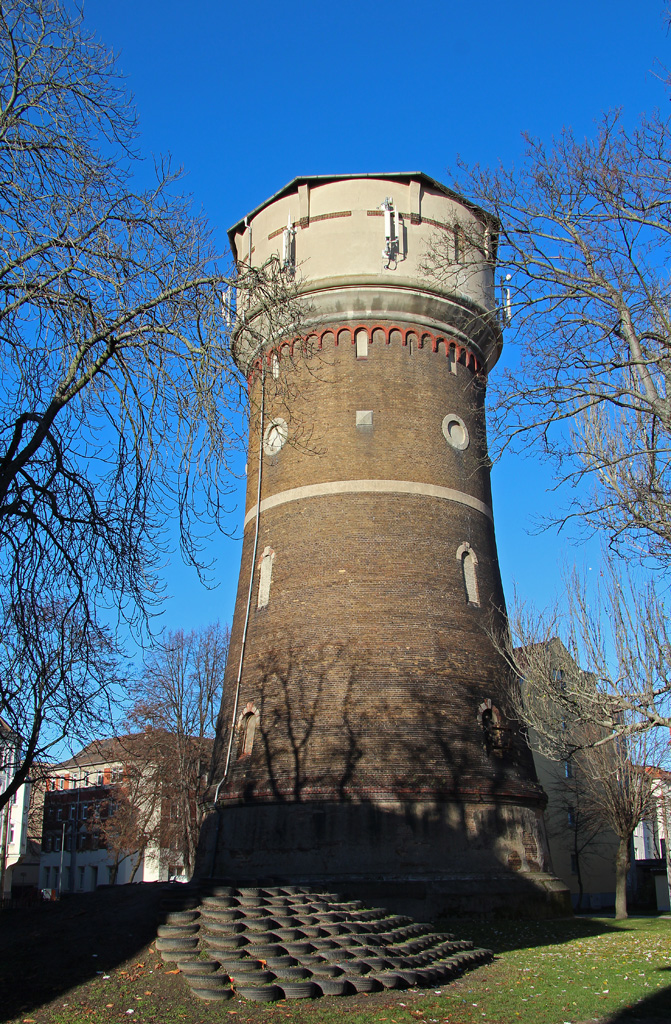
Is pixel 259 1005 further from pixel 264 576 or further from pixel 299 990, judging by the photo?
pixel 264 576

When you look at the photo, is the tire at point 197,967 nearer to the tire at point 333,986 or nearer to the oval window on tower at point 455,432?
the tire at point 333,986

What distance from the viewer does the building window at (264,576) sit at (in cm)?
1705

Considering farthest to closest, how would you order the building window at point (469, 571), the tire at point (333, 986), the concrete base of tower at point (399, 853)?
the building window at point (469, 571)
the concrete base of tower at point (399, 853)
the tire at point (333, 986)

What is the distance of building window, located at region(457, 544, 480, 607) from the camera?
55.4 ft

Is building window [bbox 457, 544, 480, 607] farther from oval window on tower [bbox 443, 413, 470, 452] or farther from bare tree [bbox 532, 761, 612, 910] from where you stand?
bare tree [bbox 532, 761, 612, 910]

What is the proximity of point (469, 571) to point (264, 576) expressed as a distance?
12.9 ft

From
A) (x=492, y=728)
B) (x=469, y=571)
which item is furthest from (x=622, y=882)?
(x=469, y=571)

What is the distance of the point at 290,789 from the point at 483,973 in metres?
5.26

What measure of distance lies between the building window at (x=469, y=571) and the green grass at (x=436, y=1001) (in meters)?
6.93

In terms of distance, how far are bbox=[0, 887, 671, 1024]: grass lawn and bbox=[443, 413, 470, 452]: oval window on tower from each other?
31.9 feet

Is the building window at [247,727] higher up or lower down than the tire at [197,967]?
higher up

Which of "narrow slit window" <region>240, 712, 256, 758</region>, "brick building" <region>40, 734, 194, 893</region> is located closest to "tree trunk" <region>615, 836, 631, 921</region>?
"narrow slit window" <region>240, 712, 256, 758</region>

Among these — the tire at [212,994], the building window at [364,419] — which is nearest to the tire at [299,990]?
the tire at [212,994]

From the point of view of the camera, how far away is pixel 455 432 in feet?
59.0
